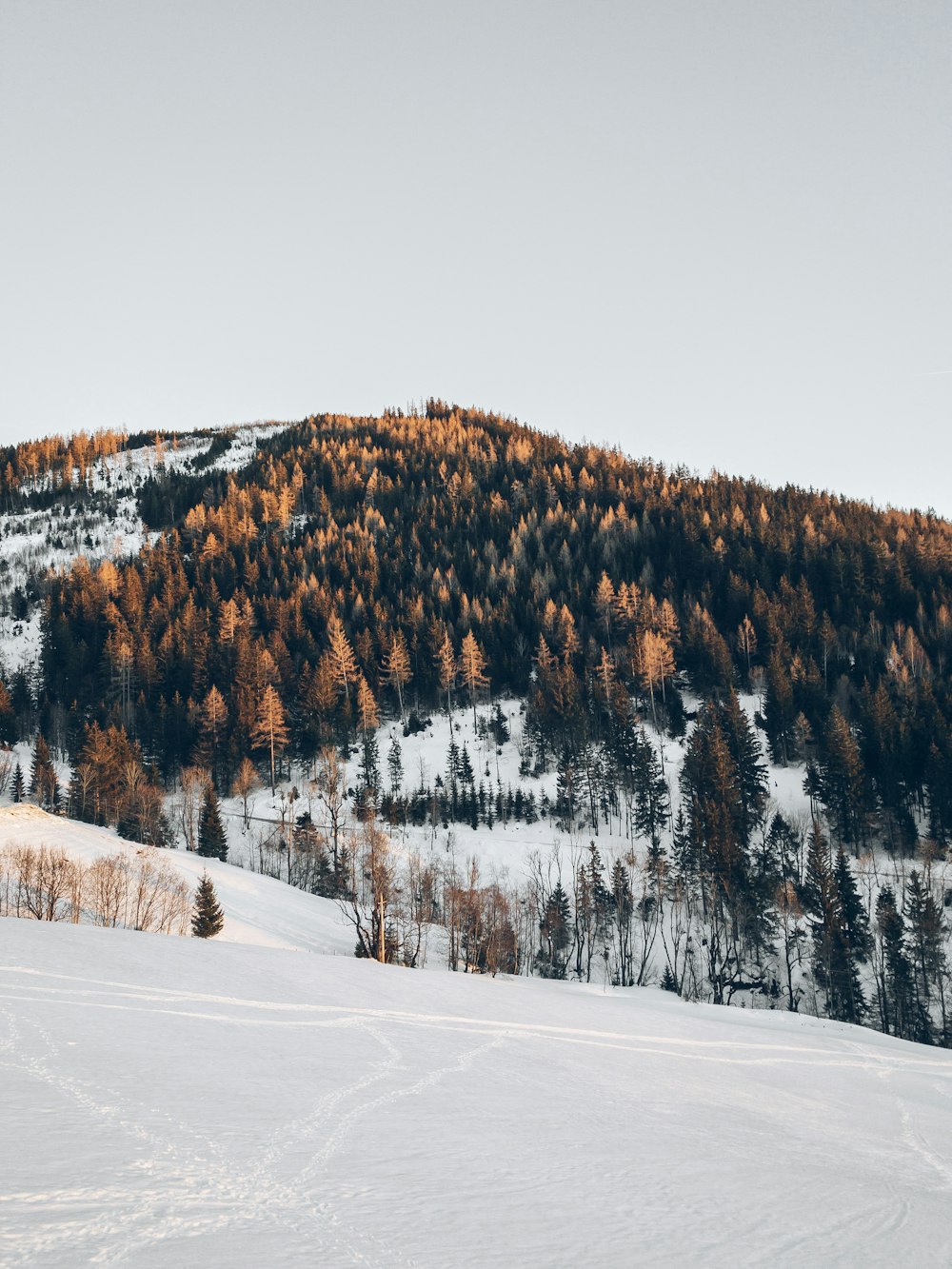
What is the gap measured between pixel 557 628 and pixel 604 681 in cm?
2188

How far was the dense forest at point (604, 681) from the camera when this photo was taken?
229ft

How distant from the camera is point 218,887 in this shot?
54.5 metres

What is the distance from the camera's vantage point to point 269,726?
11044cm

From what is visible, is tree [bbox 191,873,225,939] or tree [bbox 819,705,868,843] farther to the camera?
tree [bbox 819,705,868,843]

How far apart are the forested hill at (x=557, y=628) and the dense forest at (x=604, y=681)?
1.80 ft

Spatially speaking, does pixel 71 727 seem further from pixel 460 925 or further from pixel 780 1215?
pixel 780 1215

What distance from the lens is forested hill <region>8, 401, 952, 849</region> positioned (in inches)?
4104

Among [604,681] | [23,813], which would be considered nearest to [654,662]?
[604,681]

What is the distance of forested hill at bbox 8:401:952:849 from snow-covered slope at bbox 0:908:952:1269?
79710 mm

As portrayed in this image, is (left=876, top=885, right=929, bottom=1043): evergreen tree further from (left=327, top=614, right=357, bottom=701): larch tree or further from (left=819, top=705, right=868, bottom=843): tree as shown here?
(left=327, top=614, right=357, bottom=701): larch tree

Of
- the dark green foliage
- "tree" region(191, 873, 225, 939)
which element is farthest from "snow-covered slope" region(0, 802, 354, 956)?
the dark green foliage

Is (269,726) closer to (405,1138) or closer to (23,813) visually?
(23,813)

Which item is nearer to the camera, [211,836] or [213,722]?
[211,836]

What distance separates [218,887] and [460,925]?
60.7 ft
